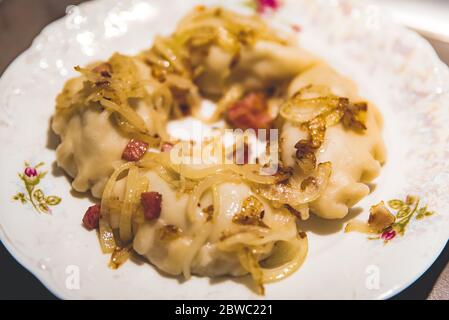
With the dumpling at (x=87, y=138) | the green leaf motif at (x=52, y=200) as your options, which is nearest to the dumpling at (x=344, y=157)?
the dumpling at (x=87, y=138)

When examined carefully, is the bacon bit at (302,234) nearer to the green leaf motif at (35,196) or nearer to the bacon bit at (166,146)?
the bacon bit at (166,146)

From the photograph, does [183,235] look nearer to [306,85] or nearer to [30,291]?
[30,291]

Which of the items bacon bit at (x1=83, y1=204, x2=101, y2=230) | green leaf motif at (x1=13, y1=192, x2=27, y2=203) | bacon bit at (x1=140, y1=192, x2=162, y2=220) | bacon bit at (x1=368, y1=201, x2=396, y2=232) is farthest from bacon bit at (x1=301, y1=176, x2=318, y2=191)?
green leaf motif at (x1=13, y1=192, x2=27, y2=203)

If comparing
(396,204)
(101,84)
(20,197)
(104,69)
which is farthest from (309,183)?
(20,197)

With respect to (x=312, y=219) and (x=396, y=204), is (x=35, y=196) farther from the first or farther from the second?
(x=396, y=204)

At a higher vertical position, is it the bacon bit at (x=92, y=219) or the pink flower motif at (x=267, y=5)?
the pink flower motif at (x=267, y=5)

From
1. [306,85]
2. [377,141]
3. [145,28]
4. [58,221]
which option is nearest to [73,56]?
[145,28]

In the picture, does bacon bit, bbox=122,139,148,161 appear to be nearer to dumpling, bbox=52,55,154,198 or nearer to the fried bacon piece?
dumpling, bbox=52,55,154,198
